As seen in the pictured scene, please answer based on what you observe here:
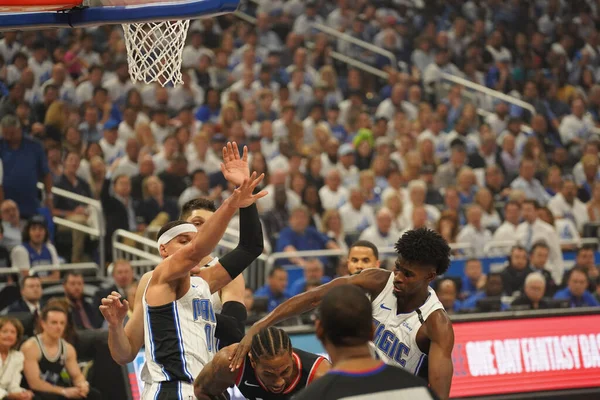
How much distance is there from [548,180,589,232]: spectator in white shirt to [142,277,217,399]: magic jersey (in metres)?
8.88

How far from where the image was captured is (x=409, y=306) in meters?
5.41

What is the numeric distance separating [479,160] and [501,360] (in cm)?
567

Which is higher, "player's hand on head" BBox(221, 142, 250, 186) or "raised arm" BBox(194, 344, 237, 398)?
Result: "player's hand on head" BBox(221, 142, 250, 186)

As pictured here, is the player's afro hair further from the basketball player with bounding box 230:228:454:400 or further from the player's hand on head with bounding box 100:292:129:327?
the player's hand on head with bounding box 100:292:129:327

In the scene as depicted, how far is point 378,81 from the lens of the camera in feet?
57.0

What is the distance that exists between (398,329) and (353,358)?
1.90m

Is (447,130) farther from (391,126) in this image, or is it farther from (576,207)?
(576,207)

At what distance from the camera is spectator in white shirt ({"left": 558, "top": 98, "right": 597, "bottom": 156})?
16281 millimetres

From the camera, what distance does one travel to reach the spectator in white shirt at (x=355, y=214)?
39.8 feet

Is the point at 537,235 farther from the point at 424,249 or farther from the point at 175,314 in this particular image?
the point at 175,314

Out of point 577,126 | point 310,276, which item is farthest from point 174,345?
point 577,126

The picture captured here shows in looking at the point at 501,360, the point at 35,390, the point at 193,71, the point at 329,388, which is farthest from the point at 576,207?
the point at 329,388

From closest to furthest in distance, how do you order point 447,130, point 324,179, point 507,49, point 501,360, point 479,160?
point 501,360
point 324,179
point 479,160
point 447,130
point 507,49

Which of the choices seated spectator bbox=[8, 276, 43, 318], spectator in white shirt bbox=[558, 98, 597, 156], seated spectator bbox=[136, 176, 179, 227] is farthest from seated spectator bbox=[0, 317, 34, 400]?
spectator in white shirt bbox=[558, 98, 597, 156]
